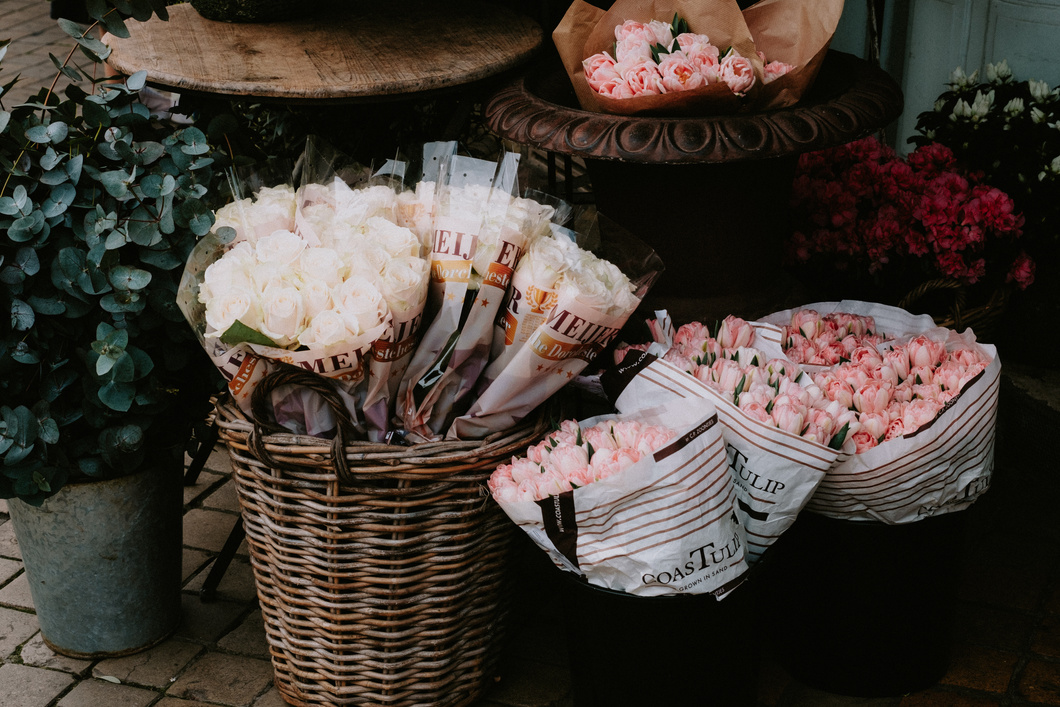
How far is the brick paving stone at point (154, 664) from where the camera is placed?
2.16 m

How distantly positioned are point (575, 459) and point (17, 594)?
65.6 inches

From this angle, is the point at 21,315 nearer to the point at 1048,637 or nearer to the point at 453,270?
the point at 453,270

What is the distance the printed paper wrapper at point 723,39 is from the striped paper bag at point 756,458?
0.62m

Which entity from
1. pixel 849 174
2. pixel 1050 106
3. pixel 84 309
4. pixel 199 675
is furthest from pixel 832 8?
pixel 199 675

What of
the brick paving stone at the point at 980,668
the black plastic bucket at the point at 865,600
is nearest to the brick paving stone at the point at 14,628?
the black plastic bucket at the point at 865,600

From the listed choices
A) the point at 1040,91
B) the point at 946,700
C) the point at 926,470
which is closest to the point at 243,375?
the point at 926,470

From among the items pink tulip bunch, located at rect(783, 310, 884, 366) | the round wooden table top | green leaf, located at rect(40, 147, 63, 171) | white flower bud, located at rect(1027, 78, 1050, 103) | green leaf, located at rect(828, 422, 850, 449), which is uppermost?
the round wooden table top

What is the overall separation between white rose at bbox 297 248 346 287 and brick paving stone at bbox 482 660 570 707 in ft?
3.34

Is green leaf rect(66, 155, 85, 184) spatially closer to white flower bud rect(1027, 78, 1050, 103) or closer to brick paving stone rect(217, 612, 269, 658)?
brick paving stone rect(217, 612, 269, 658)

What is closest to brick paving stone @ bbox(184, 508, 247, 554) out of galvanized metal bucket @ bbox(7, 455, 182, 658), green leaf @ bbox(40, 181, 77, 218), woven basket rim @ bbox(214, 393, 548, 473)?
galvanized metal bucket @ bbox(7, 455, 182, 658)

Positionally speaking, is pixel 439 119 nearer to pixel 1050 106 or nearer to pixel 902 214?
pixel 902 214

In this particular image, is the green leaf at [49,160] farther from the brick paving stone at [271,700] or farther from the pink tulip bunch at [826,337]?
the pink tulip bunch at [826,337]

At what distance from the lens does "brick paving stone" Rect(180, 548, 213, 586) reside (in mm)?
2515

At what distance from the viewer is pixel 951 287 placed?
2.51 metres
